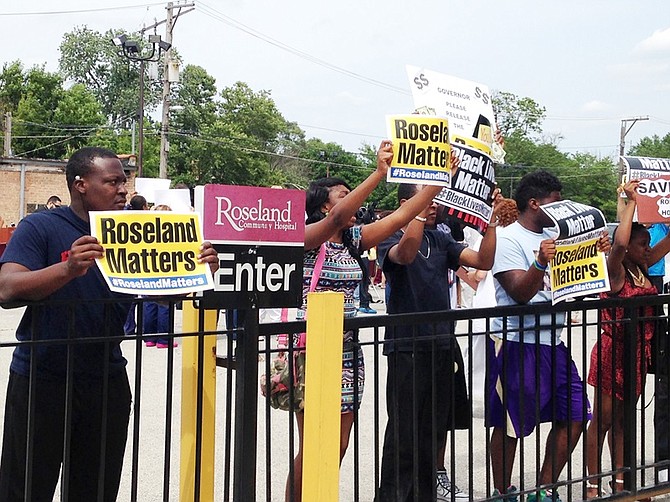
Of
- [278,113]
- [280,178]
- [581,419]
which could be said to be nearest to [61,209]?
[581,419]

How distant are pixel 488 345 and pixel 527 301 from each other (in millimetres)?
589

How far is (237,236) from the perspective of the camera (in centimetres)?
350

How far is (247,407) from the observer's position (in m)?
3.61

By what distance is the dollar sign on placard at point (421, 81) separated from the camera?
4742 mm

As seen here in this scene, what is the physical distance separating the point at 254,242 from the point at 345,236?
1.29m

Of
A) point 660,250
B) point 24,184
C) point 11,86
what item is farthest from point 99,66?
point 660,250

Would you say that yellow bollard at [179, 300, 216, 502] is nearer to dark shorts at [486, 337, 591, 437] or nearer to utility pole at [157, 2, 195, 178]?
dark shorts at [486, 337, 591, 437]

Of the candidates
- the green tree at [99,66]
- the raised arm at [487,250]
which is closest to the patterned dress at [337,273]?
the raised arm at [487,250]

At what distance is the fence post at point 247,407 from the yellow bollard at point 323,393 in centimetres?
22

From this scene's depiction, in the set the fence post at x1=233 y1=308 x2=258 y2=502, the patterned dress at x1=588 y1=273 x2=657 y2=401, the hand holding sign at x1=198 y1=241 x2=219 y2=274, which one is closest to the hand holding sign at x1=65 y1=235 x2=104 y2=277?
the hand holding sign at x1=198 y1=241 x2=219 y2=274

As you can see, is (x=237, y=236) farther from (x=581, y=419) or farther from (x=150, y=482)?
(x=150, y=482)

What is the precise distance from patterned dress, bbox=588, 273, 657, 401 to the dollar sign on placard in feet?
5.29

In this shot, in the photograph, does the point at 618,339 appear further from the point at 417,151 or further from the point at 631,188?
the point at 417,151

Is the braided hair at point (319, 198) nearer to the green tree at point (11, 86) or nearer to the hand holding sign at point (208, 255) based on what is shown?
the hand holding sign at point (208, 255)
